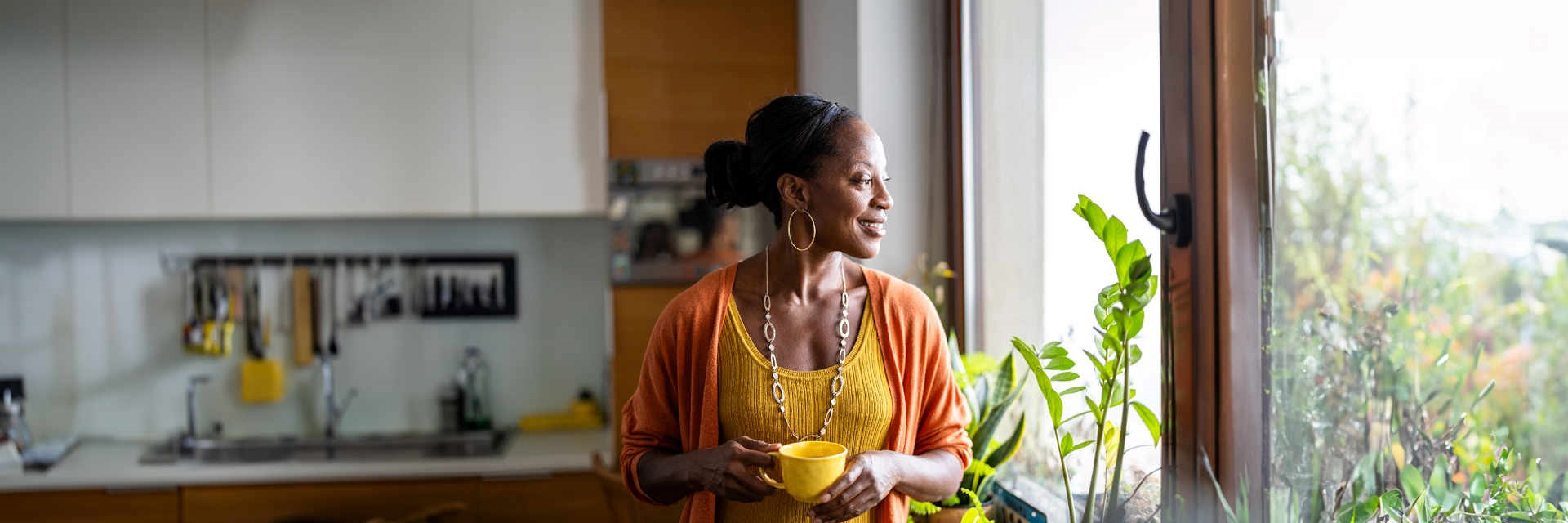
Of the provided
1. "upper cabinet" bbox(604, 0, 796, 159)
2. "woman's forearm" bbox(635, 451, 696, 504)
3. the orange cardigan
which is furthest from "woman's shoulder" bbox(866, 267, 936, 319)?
"upper cabinet" bbox(604, 0, 796, 159)

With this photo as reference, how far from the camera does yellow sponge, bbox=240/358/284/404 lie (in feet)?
10.2

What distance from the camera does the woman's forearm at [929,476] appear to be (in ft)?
3.83

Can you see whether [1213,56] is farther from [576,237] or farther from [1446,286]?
[576,237]

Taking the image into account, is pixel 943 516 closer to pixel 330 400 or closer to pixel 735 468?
pixel 735 468

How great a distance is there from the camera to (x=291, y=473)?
8.81 feet

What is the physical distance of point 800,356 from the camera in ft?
4.01

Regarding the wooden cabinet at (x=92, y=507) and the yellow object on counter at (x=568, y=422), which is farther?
the yellow object on counter at (x=568, y=422)

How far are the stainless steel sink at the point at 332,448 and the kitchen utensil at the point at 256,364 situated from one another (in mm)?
153

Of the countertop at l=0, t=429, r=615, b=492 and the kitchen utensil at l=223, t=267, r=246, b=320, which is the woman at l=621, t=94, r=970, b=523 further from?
the kitchen utensil at l=223, t=267, r=246, b=320

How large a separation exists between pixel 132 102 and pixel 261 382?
2.98 ft

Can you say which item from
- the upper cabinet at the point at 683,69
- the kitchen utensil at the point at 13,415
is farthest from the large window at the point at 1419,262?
the kitchen utensil at the point at 13,415

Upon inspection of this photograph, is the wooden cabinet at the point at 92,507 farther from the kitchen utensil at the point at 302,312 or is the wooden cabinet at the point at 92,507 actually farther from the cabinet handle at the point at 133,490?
the kitchen utensil at the point at 302,312

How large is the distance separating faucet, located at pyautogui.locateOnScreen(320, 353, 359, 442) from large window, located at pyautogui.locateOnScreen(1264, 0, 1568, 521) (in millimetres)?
2801

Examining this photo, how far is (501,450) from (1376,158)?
2465 mm
